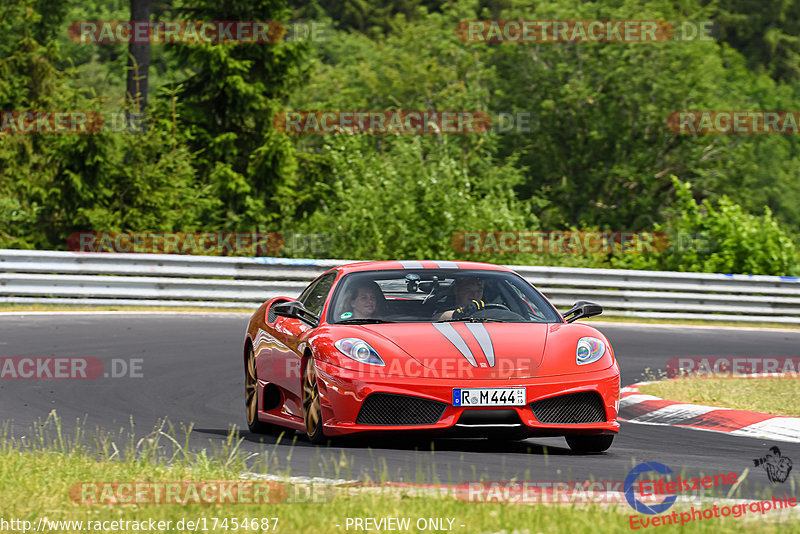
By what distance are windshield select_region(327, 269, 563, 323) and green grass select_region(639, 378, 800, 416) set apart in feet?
8.78

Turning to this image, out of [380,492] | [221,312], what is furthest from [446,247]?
[380,492]

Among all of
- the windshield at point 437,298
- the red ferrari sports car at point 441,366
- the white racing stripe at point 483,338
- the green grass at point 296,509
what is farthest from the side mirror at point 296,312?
the green grass at point 296,509

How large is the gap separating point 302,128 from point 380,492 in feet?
81.6

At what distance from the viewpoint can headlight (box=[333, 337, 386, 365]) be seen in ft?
24.7

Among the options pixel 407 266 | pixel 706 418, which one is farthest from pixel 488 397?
pixel 706 418

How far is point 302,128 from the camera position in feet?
97.8

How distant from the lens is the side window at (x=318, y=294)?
8.86m

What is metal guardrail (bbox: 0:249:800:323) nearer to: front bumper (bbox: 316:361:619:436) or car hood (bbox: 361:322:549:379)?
car hood (bbox: 361:322:549:379)

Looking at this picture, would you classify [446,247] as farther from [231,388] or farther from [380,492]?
[380,492]

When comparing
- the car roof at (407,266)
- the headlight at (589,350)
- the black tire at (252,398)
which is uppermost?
the car roof at (407,266)

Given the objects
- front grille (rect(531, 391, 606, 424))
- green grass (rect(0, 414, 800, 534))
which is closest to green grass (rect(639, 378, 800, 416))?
front grille (rect(531, 391, 606, 424))

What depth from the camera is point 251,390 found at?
370 inches

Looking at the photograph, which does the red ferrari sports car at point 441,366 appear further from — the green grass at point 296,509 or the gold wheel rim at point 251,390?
the green grass at point 296,509

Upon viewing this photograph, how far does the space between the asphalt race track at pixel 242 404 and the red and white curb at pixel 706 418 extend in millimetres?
315
